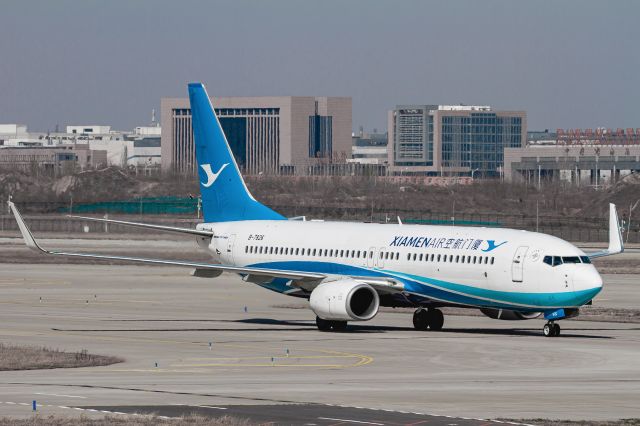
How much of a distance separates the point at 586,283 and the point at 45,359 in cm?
1922

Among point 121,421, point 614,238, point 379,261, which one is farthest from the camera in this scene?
point 614,238

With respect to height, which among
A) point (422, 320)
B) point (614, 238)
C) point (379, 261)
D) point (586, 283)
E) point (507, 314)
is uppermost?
point (614, 238)

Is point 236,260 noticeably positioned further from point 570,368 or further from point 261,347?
point 570,368

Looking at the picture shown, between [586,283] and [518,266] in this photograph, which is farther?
[518,266]

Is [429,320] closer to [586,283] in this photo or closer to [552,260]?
[552,260]

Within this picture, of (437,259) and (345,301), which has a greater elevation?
(437,259)

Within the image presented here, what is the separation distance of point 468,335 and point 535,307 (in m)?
3.05

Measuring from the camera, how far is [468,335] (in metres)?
52.6

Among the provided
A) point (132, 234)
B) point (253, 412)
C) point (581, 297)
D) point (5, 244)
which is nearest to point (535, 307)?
point (581, 297)

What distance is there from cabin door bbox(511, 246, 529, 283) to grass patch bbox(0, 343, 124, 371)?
1536 cm

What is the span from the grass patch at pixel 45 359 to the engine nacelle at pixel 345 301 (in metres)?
11.2

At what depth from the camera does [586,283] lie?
49938 millimetres

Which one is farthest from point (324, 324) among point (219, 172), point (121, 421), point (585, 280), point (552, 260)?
point (121, 421)

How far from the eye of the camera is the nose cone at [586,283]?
164 ft
